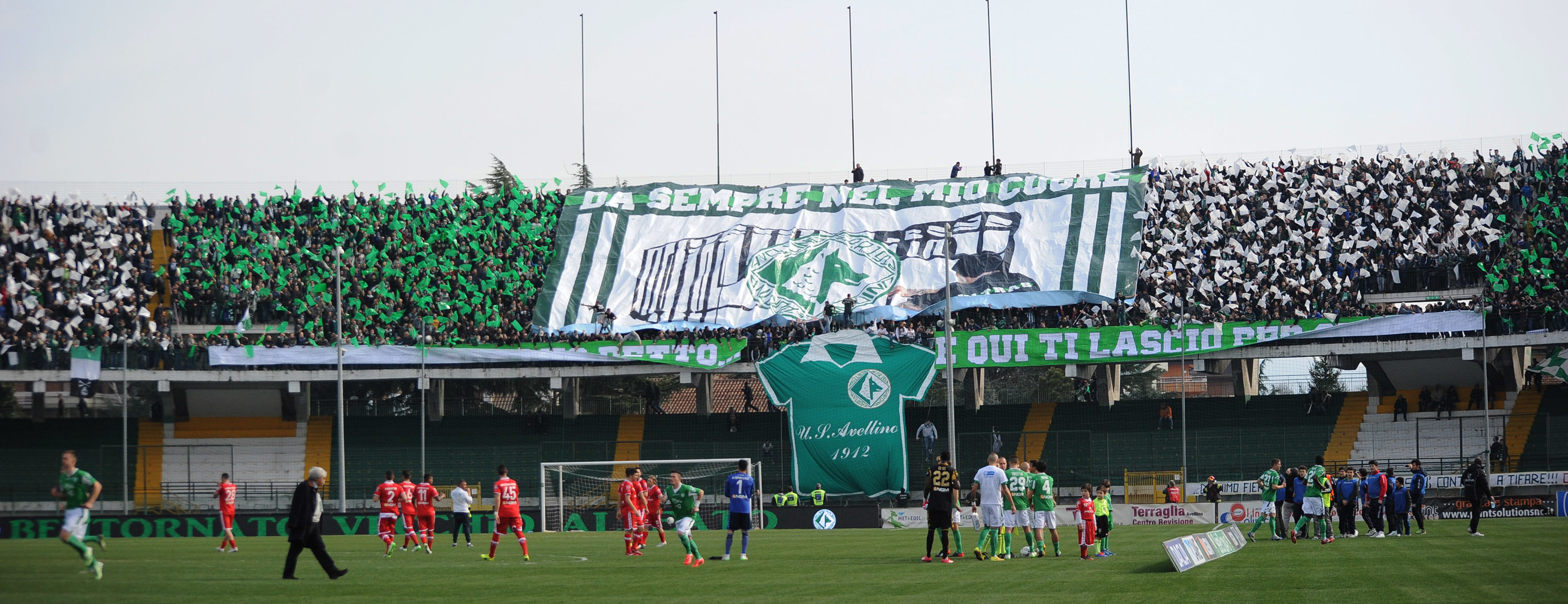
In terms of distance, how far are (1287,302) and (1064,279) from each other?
283 inches

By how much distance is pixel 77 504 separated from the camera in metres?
16.2

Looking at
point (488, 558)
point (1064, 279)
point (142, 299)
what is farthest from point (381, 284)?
point (488, 558)

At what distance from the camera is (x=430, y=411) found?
48.3 m

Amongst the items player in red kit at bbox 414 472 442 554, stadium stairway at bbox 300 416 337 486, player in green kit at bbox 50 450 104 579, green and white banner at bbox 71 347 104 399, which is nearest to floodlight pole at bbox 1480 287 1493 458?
player in red kit at bbox 414 472 442 554

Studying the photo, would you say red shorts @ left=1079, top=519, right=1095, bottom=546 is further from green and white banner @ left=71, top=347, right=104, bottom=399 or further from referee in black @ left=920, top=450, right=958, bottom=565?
green and white banner @ left=71, top=347, right=104, bottom=399

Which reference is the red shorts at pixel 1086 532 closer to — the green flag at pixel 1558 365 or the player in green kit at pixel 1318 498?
the player in green kit at pixel 1318 498

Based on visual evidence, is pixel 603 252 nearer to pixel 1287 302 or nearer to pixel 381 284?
pixel 381 284

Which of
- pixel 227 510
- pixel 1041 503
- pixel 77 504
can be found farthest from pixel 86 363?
pixel 1041 503

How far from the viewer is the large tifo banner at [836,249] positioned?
47.2 m

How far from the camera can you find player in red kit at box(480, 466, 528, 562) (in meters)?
23.2

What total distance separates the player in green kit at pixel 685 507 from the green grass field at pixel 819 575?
0.48 meters

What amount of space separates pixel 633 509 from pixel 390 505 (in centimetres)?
516

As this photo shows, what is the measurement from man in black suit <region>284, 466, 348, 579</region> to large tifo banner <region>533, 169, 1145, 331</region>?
29994mm

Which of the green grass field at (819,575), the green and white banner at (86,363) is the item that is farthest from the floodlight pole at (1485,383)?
the green and white banner at (86,363)
